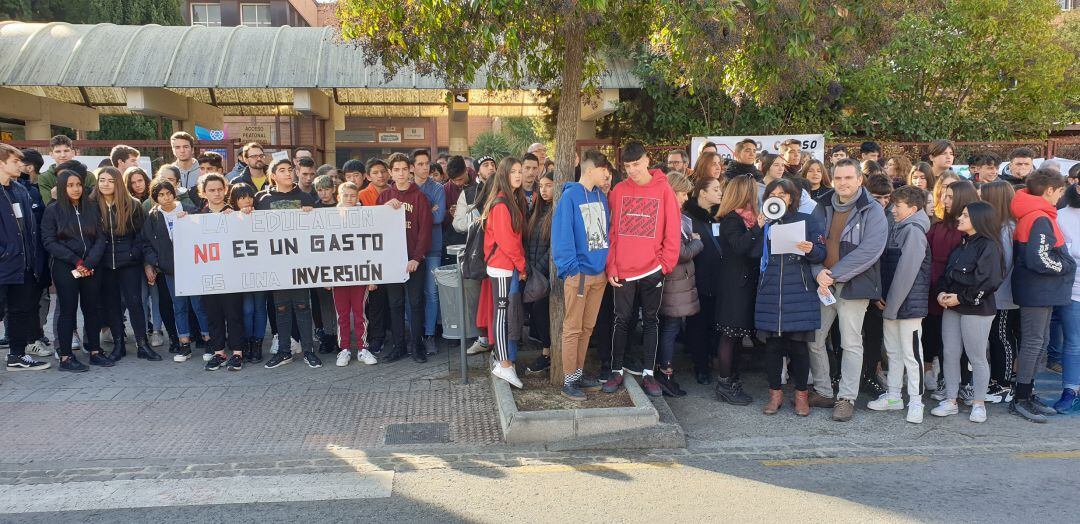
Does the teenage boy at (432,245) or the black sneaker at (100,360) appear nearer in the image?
the black sneaker at (100,360)

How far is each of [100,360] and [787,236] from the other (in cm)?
649

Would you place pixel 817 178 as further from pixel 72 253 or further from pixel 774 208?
pixel 72 253

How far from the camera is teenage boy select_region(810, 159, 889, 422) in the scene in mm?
5719

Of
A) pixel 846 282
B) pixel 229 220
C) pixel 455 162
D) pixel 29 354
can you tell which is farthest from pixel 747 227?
pixel 29 354

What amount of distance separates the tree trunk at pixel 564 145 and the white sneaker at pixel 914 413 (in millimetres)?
2780

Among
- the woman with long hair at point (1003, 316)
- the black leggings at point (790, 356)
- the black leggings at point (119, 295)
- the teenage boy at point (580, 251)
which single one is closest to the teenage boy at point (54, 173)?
the black leggings at point (119, 295)

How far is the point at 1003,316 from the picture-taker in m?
6.21

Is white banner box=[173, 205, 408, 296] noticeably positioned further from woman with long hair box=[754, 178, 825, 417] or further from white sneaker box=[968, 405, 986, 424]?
white sneaker box=[968, 405, 986, 424]

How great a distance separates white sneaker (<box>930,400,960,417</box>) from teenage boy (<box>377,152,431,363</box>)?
180 inches

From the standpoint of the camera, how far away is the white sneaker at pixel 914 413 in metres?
5.84

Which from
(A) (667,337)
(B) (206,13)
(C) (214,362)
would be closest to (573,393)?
(A) (667,337)

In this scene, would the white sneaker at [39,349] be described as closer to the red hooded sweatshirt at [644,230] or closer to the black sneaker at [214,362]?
the black sneaker at [214,362]

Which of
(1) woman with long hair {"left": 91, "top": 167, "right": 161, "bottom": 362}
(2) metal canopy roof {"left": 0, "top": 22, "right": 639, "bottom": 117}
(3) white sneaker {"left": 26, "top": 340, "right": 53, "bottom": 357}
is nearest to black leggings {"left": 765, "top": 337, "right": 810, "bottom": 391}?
(1) woman with long hair {"left": 91, "top": 167, "right": 161, "bottom": 362}

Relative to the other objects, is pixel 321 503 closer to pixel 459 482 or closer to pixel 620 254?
pixel 459 482
